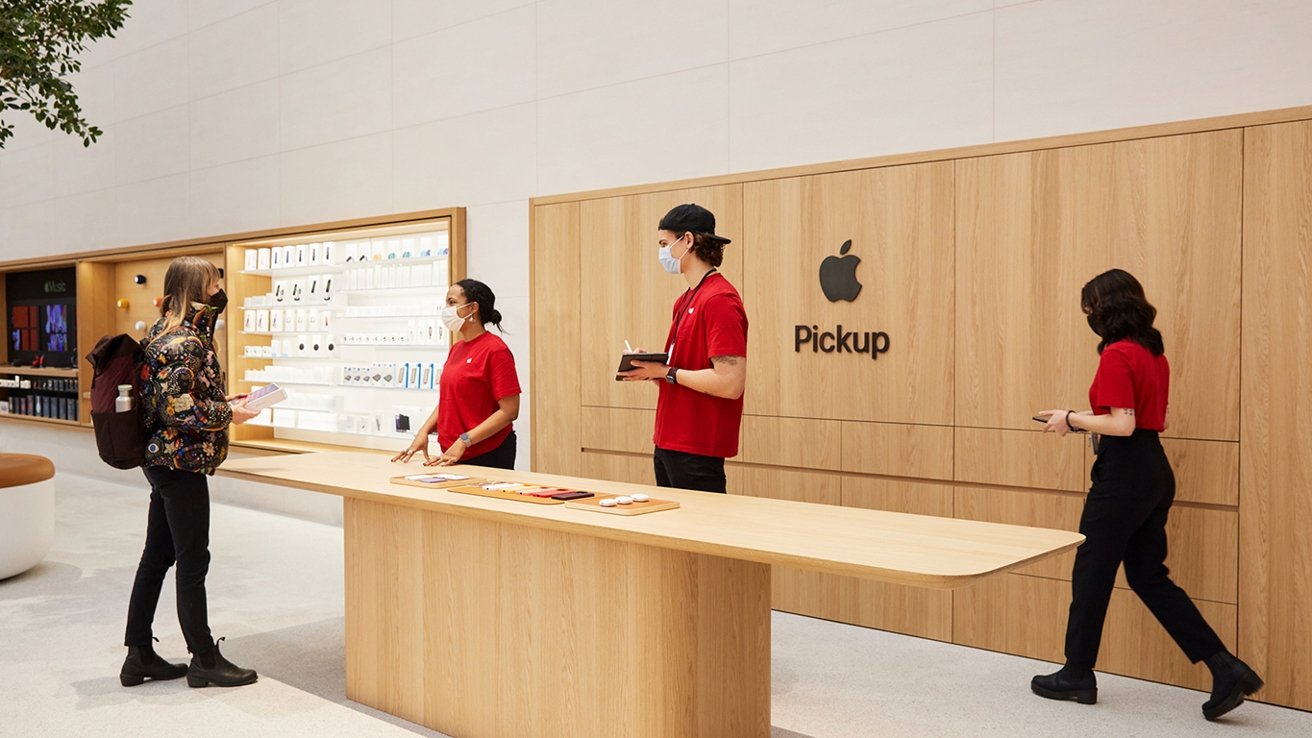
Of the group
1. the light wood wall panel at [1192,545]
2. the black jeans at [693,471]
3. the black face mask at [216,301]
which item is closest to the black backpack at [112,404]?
the black face mask at [216,301]

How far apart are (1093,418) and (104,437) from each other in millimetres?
3733

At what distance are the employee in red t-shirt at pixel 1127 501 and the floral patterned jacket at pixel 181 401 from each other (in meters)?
3.27

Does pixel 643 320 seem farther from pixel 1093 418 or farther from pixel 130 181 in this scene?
pixel 130 181

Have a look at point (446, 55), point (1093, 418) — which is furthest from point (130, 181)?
point (1093, 418)

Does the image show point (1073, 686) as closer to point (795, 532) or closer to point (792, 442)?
point (792, 442)

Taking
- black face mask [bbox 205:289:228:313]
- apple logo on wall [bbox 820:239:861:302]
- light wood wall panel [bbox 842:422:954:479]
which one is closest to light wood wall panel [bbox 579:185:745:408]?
apple logo on wall [bbox 820:239:861:302]

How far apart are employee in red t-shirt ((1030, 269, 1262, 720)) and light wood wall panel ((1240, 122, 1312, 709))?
1.15 ft

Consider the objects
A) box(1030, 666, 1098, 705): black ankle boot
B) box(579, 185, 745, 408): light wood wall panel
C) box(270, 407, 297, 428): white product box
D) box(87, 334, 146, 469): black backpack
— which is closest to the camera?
box(87, 334, 146, 469): black backpack

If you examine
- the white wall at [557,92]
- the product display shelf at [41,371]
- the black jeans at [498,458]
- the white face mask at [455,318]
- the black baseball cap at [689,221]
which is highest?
the white wall at [557,92]

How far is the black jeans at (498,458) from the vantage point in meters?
4.54

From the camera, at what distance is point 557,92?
630cm

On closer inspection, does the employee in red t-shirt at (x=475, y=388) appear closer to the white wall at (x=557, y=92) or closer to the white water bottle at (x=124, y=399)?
the white water bottle at (x=124, y=399)

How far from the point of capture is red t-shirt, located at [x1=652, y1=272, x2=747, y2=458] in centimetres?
365

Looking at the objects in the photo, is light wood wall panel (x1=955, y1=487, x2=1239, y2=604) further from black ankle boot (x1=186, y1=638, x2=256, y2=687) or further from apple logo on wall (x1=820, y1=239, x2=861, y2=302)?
black ankle boot (x1=186, y1=638, x2=256, y2=687)
